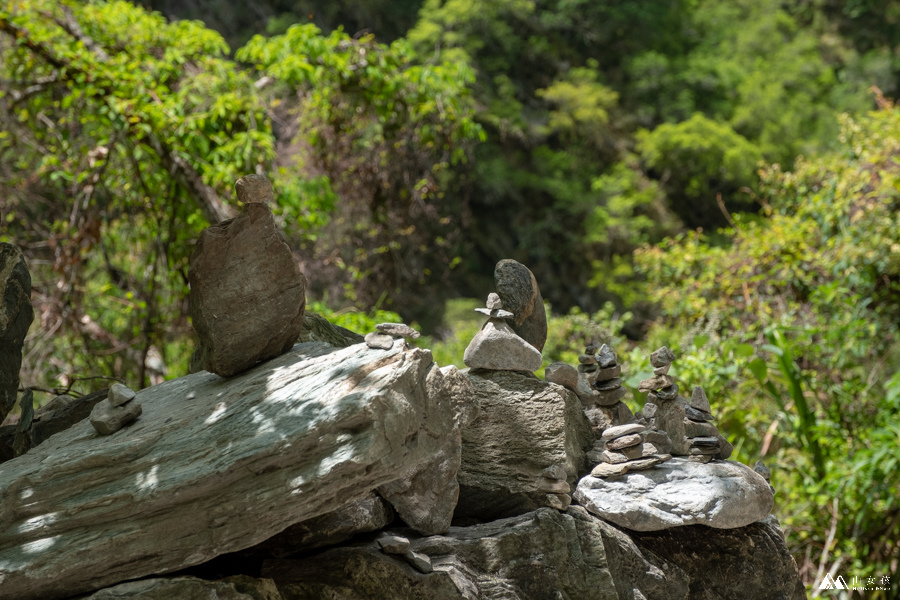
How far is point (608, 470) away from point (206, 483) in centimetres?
164

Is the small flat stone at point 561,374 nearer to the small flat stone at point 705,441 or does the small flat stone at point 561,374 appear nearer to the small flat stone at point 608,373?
the small flat stone at point 608,373

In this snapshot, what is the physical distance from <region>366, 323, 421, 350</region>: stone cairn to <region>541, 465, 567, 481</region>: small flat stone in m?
0.81

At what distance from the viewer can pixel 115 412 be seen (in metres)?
2.55

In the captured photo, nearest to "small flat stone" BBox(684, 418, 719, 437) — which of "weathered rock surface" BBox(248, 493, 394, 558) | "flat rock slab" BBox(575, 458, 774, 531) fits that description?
"flat rock slab" BBox(575, 458, 774, 531)

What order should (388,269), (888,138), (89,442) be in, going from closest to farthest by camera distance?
(89,442) < (888,138) < (388,269)

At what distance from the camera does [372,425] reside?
85.4 inches

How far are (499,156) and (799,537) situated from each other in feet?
45.0

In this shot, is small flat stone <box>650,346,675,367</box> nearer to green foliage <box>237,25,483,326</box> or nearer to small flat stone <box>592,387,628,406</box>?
small flat stone <box>592,387,628,406</box>

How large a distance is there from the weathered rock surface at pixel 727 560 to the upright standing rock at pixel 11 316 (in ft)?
8.63

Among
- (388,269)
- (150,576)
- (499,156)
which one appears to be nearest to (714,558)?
(150,576)

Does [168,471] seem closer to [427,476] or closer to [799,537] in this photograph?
[427,476]

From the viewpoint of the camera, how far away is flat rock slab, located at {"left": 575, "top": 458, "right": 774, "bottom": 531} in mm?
2805
